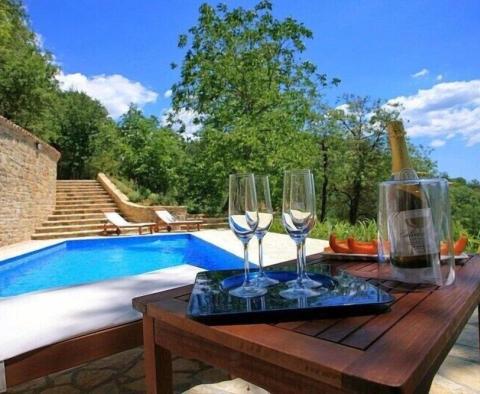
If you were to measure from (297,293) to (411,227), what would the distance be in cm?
41

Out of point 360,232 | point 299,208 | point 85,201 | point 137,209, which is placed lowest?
point 360,232

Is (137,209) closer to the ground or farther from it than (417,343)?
farther from it

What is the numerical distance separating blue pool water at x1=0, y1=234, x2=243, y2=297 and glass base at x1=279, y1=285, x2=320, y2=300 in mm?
3928

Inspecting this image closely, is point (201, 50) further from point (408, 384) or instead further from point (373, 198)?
point (408, 384)

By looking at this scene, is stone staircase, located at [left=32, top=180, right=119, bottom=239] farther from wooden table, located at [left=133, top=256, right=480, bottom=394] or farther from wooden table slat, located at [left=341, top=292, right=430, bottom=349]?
wooden table slat, located at [left=341, top=292, right=430, bottom=349]

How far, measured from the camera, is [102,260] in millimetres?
6801

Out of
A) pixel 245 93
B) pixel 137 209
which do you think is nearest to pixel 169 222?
pixel 137 209

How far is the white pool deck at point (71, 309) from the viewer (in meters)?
1.35

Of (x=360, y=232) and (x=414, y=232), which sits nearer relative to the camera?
(x=414, y=232)

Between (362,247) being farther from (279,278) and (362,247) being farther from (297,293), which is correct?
(297,293)

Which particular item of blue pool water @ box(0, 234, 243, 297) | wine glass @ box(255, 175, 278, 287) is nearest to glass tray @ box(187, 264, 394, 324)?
wine glass @ box(255, 175, 278, 287)

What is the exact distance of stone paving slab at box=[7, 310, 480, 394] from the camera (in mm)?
1718

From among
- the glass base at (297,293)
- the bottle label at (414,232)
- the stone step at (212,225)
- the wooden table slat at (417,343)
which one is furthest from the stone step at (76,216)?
the wooden table slat at (417,343)

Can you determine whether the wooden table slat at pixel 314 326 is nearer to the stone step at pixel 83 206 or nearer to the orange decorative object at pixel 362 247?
the orange decorative object at pixel 362 247
